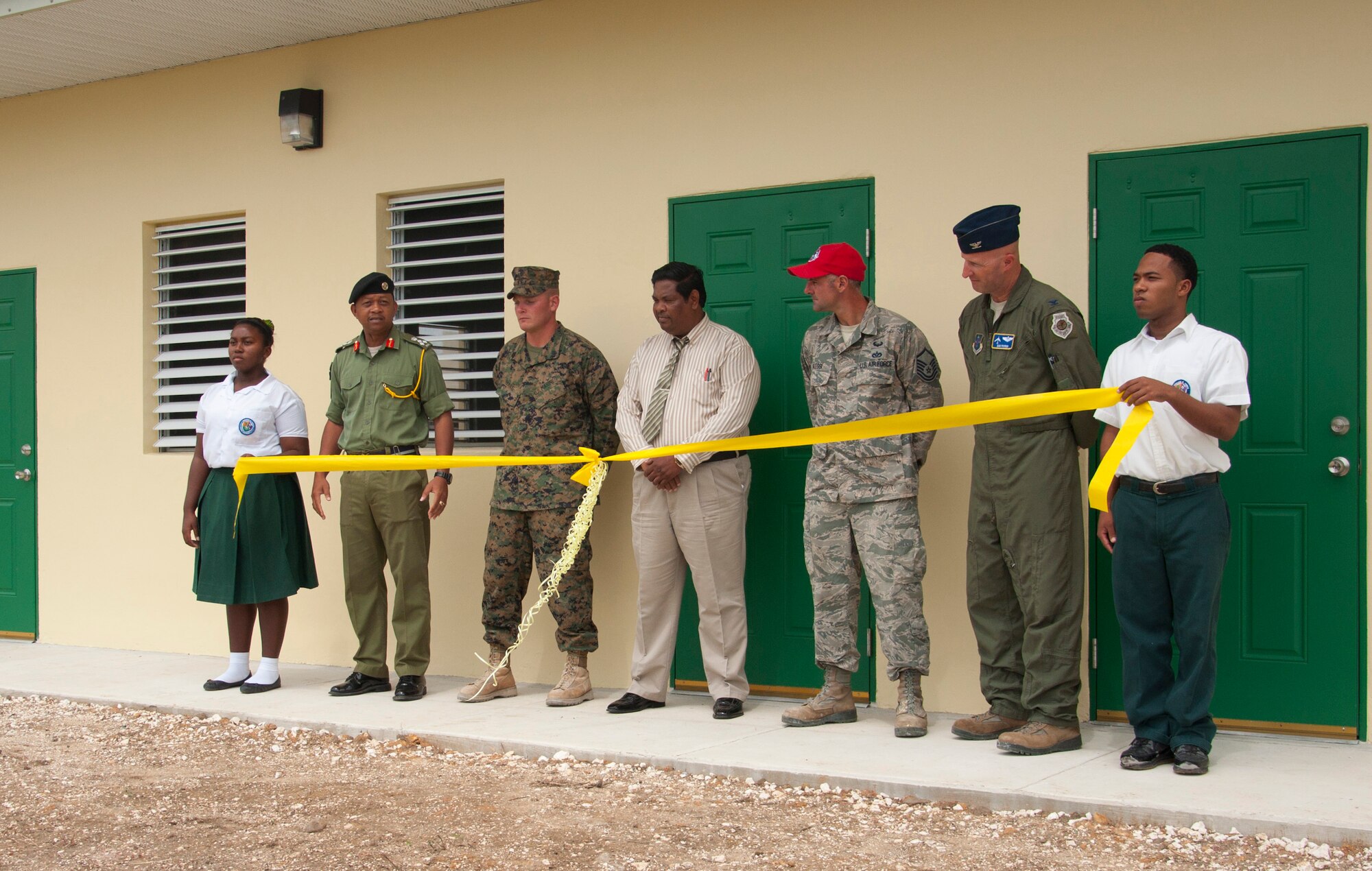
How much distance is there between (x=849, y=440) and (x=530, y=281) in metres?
1.69

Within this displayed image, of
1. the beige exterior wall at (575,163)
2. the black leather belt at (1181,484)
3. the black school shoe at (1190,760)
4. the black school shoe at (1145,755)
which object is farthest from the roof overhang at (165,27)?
the black school shoe at (1190,760)

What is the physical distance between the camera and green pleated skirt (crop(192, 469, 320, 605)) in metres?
6.09

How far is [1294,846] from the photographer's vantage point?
3516 mm

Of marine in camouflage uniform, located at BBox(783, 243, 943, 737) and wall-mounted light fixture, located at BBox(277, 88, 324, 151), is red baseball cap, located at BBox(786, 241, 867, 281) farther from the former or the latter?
wall-mounted light fixture, located at BBox(277, 88, 324, 151)

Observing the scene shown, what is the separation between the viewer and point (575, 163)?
6.29 metres

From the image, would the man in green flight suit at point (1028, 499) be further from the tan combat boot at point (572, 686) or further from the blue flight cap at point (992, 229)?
the tan combat boot at point (572, 686)

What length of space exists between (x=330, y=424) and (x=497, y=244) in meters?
1.29

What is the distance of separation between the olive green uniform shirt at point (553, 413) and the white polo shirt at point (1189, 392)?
240 centimetres

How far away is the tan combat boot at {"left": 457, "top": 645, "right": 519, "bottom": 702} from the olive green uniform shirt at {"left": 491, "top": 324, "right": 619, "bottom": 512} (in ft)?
2.35

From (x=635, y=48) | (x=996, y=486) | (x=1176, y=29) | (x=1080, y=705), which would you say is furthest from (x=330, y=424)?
(x=1176, y=29)

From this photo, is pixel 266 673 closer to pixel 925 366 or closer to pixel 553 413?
pixel 553 413

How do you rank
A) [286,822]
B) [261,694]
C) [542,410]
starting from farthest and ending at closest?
[261,694] → [542,410] → [286,822]

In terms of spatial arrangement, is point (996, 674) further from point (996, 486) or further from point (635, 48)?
point (635, 48)

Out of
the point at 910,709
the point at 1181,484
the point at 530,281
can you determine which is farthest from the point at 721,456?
the point at 1181,484
